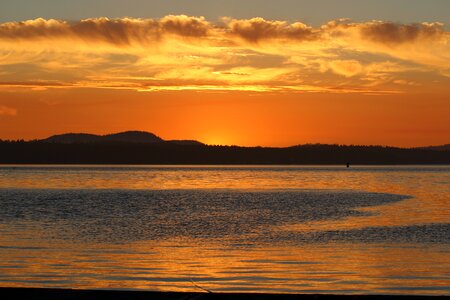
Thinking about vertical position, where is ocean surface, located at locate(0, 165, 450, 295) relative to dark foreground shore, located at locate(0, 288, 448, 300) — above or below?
below

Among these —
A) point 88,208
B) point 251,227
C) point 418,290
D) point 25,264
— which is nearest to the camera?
point 418,290

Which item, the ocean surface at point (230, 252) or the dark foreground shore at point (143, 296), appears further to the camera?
the ocean surface at point (230, 252)

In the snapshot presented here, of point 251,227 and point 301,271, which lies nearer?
point 301,271

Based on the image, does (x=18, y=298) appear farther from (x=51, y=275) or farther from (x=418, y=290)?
(x=418, y=290)

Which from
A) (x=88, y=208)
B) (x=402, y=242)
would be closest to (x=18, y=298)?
(x=402, y=242)

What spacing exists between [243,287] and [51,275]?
22.9ft

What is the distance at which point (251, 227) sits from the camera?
53500 mm

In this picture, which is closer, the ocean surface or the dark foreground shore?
the dark foreground shore

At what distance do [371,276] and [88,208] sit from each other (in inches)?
1940

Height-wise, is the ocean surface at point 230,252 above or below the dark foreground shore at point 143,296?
below

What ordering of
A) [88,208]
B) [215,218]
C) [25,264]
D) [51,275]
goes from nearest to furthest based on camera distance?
[51,275] < [25,264] < [215,218] < [88,208]

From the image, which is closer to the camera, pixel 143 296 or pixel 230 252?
pixel 143 296

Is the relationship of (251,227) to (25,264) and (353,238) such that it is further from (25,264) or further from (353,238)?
(25,264)

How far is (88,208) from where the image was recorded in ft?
244
